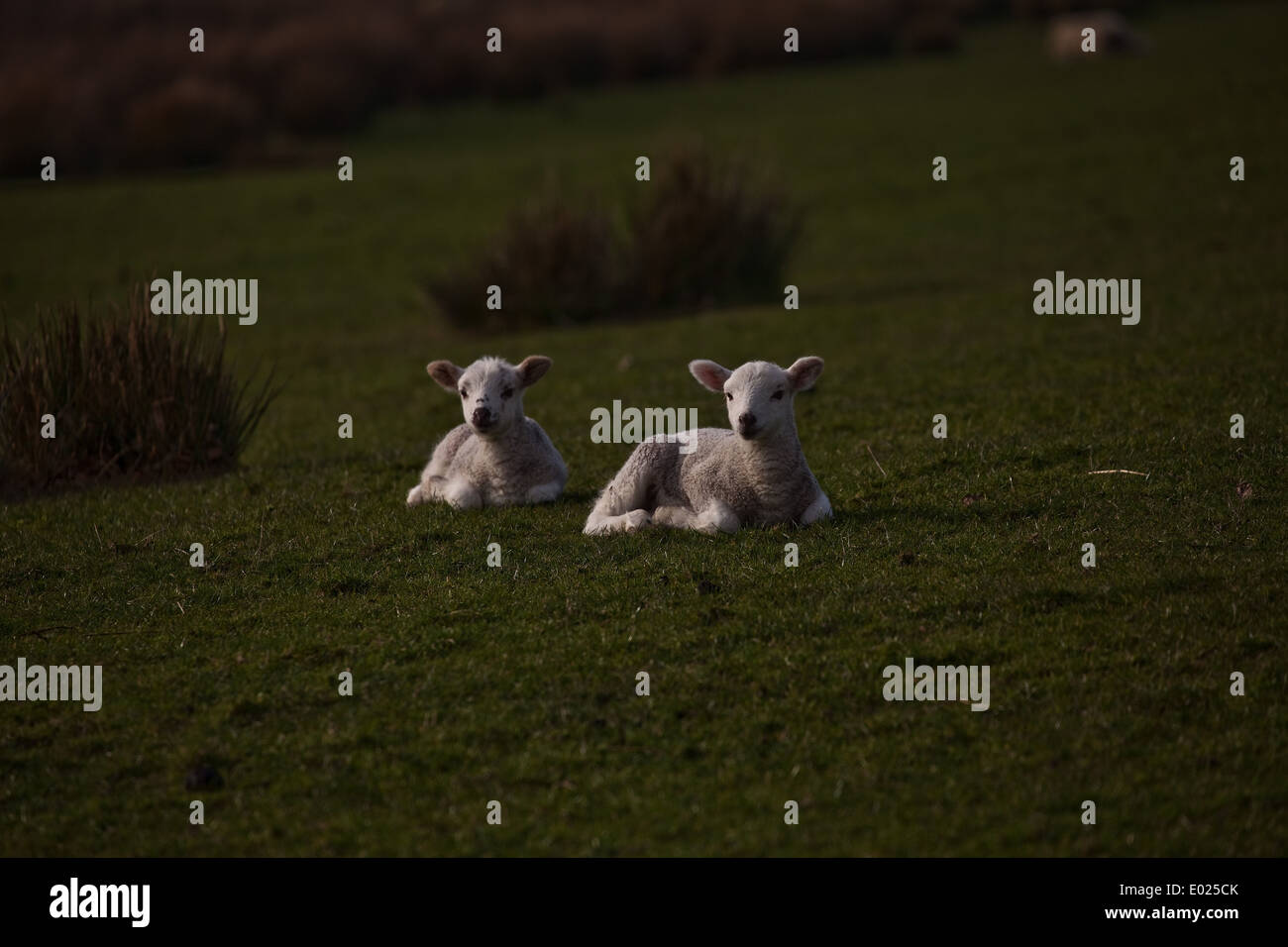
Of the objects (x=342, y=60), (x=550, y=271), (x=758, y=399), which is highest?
(x=342, y=60)

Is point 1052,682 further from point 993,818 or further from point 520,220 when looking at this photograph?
point 520,220

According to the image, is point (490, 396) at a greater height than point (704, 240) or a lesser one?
lesser

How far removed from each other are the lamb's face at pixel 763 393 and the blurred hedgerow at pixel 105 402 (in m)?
6.12

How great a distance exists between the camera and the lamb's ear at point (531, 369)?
1191 cm

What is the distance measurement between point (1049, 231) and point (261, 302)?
15497 millimetres

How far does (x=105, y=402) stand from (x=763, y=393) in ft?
23.8

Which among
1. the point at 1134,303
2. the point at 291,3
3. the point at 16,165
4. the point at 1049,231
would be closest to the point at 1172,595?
the point at 1134,303

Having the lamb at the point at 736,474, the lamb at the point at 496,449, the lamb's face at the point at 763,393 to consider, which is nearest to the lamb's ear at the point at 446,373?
the lamb at the point at 496,449

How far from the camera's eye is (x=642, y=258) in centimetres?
2534

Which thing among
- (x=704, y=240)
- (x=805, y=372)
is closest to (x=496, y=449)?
(x=805, y=372)

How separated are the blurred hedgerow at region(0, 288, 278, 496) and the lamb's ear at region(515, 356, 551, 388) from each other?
12.8 ft

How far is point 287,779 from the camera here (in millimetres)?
8086

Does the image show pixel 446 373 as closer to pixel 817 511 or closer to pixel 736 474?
pixel 736 474

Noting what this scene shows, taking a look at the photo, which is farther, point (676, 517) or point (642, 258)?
point (642, 258)
